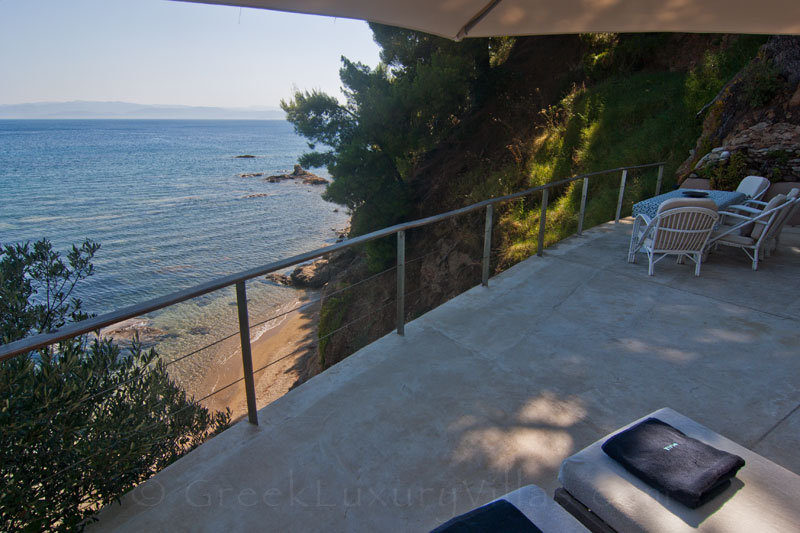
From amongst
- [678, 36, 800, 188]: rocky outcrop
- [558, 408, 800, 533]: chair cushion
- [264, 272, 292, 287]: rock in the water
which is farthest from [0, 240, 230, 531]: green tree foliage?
[264, 272, 292, 287]: rock in the water

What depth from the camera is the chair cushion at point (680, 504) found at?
1.43 m

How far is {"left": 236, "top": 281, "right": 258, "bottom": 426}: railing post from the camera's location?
7.92ft

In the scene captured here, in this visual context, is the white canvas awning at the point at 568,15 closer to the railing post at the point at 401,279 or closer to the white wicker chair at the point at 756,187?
the railing post at the point at 401,279

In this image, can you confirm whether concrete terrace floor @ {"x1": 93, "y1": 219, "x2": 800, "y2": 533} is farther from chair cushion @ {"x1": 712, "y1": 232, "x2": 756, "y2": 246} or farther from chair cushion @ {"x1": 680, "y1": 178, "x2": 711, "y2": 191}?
chair cushion @ {"x1": 680, "y1": 178, "x2": 711, "y2": 191}

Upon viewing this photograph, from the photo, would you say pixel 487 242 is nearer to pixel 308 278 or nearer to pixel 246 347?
pixel 246 347

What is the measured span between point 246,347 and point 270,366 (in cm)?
1335

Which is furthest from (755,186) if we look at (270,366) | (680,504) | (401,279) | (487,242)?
(270,366)

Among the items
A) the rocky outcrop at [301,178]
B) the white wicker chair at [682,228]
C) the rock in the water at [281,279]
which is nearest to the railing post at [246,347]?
the white wicker chair at [682,228]

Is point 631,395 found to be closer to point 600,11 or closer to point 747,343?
point 747,343

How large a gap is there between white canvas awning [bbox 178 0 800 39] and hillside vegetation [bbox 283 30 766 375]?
5.84m

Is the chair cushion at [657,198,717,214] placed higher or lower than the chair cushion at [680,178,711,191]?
higher

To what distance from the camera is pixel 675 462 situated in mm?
1607

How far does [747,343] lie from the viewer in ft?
11.7

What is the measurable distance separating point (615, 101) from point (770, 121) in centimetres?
544
